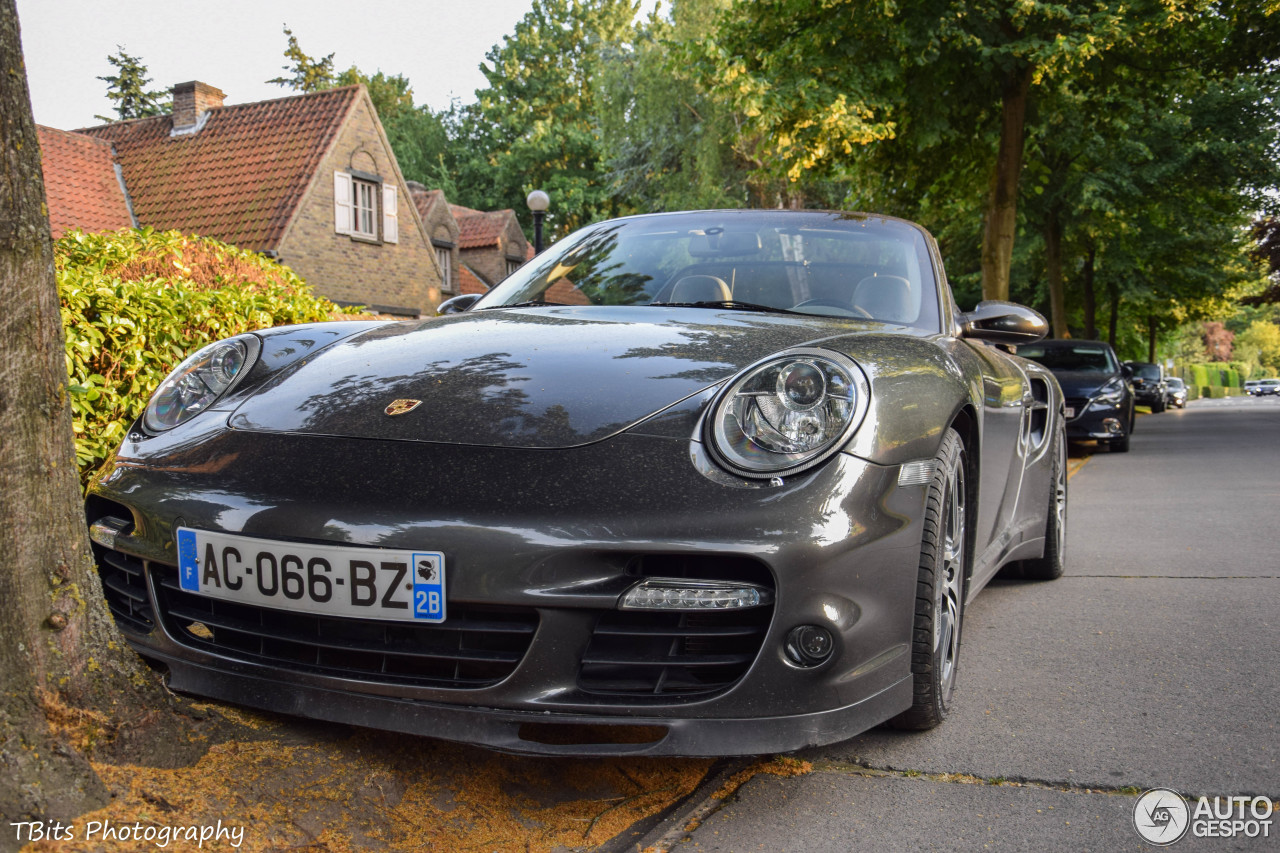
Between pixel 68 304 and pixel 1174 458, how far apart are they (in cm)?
1113

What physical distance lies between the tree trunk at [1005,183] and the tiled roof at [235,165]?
14.4 meters

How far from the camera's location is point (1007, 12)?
37.9 feet

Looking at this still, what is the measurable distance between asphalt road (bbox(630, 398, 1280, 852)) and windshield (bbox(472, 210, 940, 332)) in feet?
3.77

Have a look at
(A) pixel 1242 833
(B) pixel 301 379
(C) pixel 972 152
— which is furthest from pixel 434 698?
(C) pixel 972 152

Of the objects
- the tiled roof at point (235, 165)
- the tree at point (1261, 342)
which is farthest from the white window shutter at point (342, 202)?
the tree at point (1261, 342)

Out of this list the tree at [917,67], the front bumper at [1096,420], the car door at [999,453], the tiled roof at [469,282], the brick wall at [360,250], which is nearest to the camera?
the car door at [999,453]

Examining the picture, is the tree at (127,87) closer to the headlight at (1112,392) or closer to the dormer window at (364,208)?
the dormer window at (364,208)

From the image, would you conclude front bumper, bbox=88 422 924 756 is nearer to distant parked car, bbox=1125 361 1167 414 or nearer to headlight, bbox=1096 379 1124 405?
headlight, bbox=1096 379 1124 405

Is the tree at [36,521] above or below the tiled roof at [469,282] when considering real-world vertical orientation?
above

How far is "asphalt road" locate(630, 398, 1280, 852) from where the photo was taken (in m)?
2.17

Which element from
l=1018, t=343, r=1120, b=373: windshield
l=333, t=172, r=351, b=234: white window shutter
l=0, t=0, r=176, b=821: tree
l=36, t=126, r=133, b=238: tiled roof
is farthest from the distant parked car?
l=0, t=0, r=176, b=821: tree

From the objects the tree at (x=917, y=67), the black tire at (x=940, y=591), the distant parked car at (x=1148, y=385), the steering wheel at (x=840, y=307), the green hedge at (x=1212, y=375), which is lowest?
the green hedge at (x=1212, y=375)

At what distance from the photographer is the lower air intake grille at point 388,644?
2.07m

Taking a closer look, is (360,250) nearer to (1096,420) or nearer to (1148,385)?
(1096,420)
